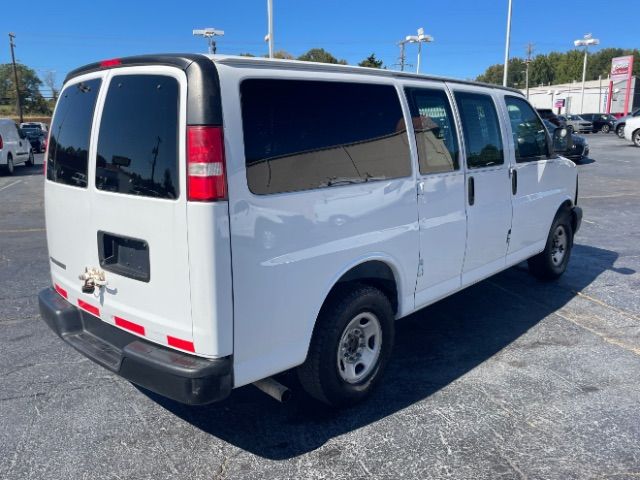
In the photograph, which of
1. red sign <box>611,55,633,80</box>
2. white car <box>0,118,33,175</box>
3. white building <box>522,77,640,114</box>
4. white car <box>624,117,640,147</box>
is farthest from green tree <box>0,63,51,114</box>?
white car <box>624,117,640,147</box>

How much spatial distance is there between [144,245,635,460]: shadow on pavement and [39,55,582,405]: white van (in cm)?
21

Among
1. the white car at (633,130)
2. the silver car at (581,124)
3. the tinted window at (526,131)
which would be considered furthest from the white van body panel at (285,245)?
the silver car at (581,124)

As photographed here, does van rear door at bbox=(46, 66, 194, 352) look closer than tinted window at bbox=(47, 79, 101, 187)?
Yes

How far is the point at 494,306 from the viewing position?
17.8ft

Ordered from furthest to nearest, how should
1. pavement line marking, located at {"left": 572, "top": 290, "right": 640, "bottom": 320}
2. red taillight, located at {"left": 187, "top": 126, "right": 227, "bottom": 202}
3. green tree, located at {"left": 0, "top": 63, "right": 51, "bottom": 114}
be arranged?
green tree, located at {"left": 0, "top": 63, "right": 51, "bottom": 114}
pavement line marking, located at {"left": 572, "top": 290, "right": 640, "bottom": 320}
red taillight, located at {"left": 187, "top": 126, "right": 227, "bottom": 202}

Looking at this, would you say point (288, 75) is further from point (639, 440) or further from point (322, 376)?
point (639, 440)

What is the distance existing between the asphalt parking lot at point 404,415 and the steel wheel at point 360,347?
244mm

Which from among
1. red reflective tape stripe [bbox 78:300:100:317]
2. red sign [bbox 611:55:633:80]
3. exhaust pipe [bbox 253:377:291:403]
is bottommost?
exhaust pipe [bbox 253:377:291:403]

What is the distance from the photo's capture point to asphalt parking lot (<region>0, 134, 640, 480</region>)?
2900mm

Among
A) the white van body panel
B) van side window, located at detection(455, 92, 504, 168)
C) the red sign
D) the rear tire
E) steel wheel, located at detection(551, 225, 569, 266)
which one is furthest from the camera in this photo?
the red sign

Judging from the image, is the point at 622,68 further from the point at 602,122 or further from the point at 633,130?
the point at 633,130

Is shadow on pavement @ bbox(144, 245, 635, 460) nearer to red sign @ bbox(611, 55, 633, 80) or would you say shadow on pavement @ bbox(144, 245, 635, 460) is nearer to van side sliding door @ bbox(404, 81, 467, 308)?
van side sliding door @ bbox(404, 81, 467, 308)

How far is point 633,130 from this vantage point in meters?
26.6

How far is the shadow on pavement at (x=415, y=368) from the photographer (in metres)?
3.24
